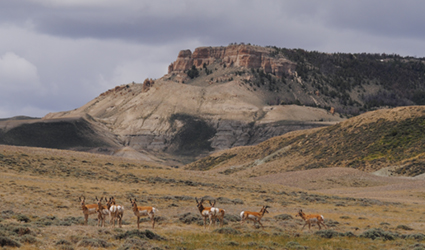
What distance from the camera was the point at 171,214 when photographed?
3186 cm

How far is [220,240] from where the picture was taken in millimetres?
22656

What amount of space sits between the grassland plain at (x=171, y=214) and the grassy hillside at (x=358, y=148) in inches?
991

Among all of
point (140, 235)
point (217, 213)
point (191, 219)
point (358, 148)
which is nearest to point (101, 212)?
point (140, 235)

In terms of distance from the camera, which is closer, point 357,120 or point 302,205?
point 302,205

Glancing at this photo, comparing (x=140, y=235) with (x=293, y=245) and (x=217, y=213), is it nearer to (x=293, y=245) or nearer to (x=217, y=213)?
(x=217, y=213)

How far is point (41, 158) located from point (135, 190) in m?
20.5

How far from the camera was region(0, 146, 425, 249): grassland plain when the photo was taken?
21.8 m

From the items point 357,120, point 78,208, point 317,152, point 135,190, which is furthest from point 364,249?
point 357,120

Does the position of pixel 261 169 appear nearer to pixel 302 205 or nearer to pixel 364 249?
pixel 302 205

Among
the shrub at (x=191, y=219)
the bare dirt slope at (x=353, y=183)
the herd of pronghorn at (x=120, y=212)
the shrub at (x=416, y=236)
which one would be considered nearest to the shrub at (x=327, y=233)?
the herd of pronghorn at (x=120, y=212)

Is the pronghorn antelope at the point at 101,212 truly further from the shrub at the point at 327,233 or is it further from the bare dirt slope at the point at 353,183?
the bare dirt slope at the point at 353,183

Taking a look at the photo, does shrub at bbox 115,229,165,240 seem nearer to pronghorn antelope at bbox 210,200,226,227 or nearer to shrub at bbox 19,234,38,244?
shrub at bbox 19,234,38,244

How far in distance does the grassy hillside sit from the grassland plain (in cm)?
2518

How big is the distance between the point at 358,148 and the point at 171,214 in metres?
68.6
